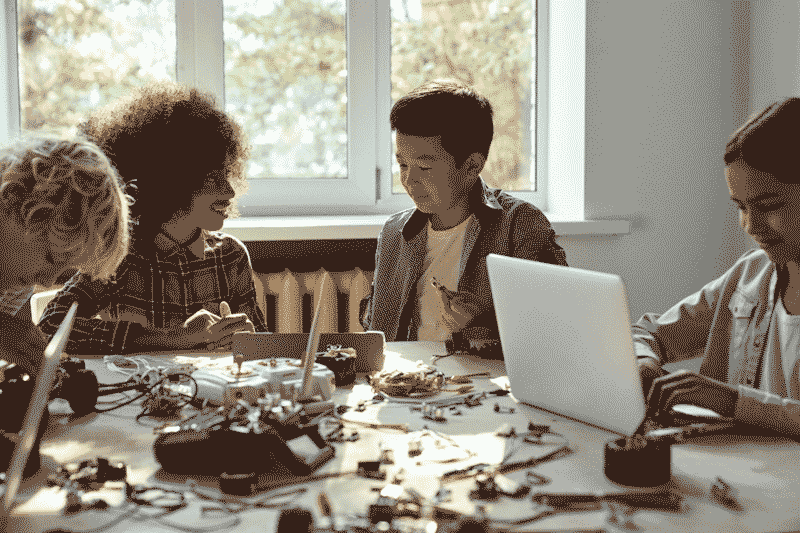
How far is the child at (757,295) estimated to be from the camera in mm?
1420

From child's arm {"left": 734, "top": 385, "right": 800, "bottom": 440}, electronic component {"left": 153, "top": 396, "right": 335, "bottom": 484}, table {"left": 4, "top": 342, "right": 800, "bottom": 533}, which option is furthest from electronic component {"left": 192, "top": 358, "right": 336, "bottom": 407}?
child's arm {"left": 734, "top": 385, "right": 800, "bottom": 440}

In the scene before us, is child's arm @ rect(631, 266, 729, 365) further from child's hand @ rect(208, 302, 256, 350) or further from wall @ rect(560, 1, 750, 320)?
wall @ rect(560, 1, 750, 320)

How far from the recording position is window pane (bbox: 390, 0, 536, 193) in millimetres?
3049

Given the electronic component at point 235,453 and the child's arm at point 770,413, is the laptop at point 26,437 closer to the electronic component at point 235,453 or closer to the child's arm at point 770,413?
the electronic component at point 235,453

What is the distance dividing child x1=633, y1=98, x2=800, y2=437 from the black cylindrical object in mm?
370

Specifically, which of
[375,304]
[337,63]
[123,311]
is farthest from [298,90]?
[123,311]

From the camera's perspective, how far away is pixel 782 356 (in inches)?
58.7

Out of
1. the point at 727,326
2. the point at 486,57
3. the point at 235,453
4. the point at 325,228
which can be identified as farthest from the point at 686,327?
the point at 486,57

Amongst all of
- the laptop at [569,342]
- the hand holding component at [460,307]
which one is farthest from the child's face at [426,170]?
the laptop at [569,342]

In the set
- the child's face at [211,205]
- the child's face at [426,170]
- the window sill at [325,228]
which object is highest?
the child's face at [426,170]

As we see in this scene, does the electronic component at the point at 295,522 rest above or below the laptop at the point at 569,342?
below

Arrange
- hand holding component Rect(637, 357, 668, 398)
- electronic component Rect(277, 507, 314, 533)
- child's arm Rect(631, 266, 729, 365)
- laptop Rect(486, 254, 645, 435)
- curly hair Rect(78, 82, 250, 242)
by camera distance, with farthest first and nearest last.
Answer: curly hair Rect(78, 82, 250, 242) < child's arm Rect(631, 266, 729, 365) < hand holding component Rect(637, 357, 668, 398) < laptop Rect(486, 254, 645, 435) < electronic component Rect(277, 507, 314, 533)

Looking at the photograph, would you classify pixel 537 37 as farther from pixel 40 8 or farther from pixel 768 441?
pixel 768 441

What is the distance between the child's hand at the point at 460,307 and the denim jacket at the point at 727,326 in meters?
0.35
